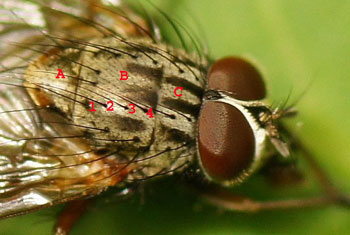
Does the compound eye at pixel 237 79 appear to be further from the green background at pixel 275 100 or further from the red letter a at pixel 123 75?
the red letter a at pixel 123 75

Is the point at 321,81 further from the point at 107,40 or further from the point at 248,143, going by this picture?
the point at 107,40

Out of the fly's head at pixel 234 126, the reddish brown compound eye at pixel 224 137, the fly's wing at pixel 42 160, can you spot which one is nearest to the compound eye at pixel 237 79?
the fly's head at pixel 234 126

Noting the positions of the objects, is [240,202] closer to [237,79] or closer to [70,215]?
[237,79]

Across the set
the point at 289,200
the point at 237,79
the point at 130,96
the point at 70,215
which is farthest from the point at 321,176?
the point at 70,215

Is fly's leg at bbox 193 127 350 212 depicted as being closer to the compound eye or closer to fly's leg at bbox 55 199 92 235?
the compound eye

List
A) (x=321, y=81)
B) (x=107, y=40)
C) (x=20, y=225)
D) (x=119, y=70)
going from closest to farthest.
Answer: (x=119, y=70) → (x=107, y=40) → (x=20, y=225) → (x=321, y=81)

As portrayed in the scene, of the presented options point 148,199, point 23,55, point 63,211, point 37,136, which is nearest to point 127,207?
point 148,199
